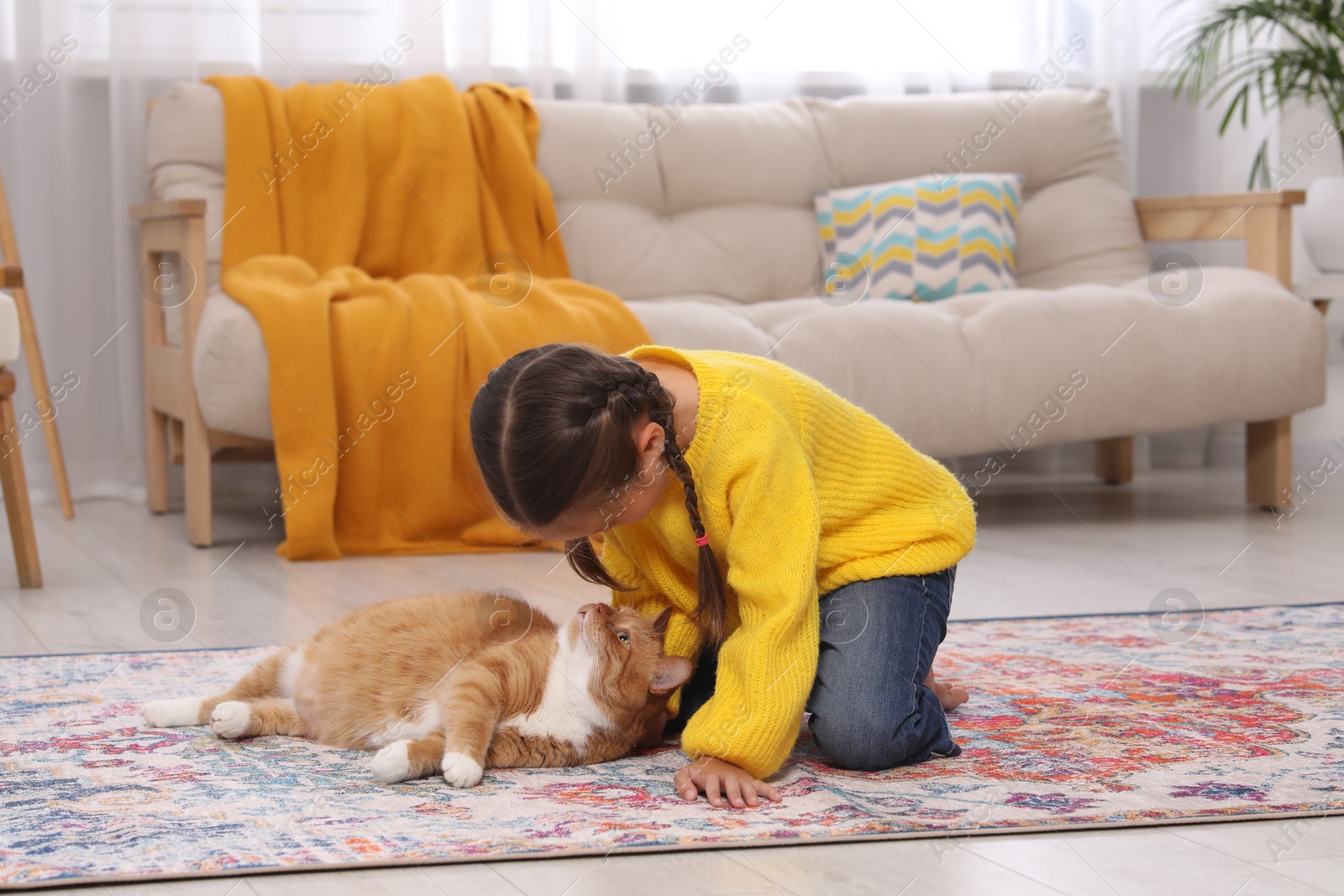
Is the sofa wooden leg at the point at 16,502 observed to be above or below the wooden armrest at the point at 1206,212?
below

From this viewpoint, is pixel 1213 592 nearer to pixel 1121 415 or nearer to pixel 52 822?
pixel 1121 415

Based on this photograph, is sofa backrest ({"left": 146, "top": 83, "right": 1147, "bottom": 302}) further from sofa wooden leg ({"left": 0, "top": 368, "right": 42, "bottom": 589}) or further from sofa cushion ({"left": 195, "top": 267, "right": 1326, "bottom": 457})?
sofa wooden leg ({"left": 0, "top": 368, "right": 42, "bottom": 589})

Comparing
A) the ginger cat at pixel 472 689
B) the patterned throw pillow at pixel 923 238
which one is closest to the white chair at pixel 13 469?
the ginger cat at pixel 472 689

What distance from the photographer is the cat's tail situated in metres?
1.42

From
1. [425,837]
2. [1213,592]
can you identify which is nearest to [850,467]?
[425,837]

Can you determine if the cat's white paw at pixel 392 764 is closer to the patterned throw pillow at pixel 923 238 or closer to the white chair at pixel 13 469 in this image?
the white chair at pixel 13 469

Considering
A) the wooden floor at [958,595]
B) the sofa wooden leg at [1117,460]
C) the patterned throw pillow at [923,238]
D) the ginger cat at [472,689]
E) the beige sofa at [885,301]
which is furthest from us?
the sofa wooden leg at [1117,460]

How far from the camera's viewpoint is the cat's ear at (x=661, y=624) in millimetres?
1313

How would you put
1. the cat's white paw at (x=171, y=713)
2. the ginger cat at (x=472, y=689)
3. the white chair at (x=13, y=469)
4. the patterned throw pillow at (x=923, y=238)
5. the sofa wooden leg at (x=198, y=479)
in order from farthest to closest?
the patterned throw pillow at (x=923, y=238) → the sofa wooden leg at (x=198, y=479) → the white chair at (x=13, y=469) → the cat's white paw at (x=171, y=713) → the ginger cat at (x=472, y=689)

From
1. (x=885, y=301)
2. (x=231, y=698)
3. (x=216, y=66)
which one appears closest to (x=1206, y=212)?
(x=885, y=301)

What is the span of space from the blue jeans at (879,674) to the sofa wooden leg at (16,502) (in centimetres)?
136

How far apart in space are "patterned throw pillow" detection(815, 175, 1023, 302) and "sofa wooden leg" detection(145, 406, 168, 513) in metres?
1.64

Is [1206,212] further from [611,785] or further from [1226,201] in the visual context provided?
[611,785]

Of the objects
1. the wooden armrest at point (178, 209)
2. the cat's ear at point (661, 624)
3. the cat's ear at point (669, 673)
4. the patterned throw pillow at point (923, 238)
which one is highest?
the wooden armrest at point (178, 209)
